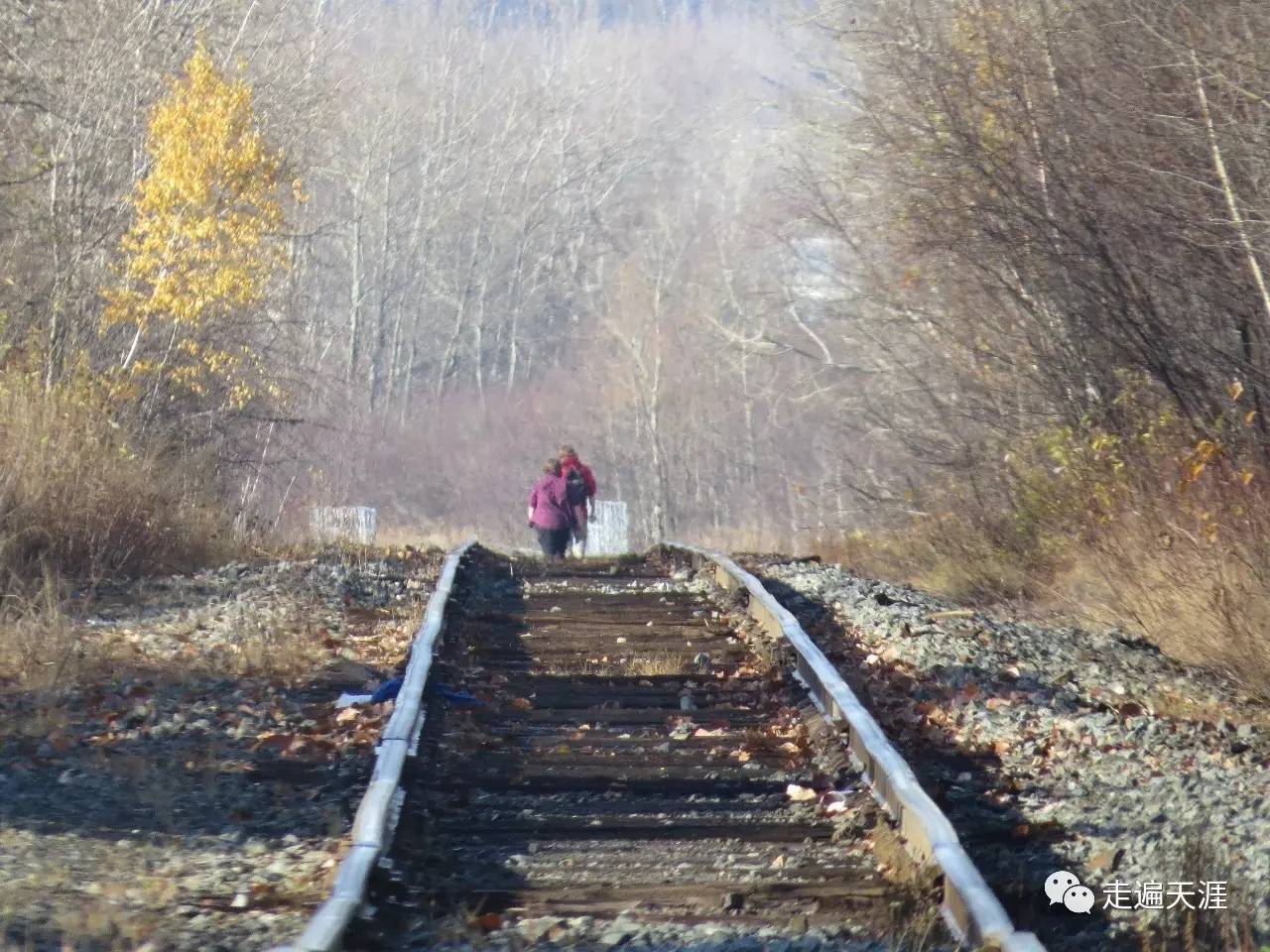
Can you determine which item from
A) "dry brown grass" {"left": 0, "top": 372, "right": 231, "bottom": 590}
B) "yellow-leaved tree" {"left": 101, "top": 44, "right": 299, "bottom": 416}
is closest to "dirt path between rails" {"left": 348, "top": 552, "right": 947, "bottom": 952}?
"dry brown grass" {"left": 0, "top": 372, "right": 231, "bottom": 590}

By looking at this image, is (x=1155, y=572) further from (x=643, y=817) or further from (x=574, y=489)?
(x=574, y=489)

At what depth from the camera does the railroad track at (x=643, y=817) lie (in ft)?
17.1

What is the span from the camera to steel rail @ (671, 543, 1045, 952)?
4.78m

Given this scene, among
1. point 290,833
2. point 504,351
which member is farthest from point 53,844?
point 504,351

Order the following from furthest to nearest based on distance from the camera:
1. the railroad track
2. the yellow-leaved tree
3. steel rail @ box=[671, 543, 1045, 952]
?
the yellow-leaved tree < the railroad track < steel rail @ box=[671, 543, 1045, 952]

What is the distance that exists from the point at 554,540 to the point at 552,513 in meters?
0.40

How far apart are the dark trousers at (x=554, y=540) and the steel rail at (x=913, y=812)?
11097 mm

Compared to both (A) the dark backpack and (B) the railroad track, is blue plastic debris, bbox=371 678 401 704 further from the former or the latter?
(A) the dark backpack

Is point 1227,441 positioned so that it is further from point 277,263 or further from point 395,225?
point 395,225

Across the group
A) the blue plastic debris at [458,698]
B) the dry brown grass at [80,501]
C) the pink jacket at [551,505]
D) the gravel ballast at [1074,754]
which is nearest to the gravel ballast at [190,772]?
the blue plastic debris at [458,698]

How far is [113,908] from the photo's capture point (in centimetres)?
537

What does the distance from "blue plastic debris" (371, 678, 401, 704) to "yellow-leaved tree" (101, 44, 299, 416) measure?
1109 cm

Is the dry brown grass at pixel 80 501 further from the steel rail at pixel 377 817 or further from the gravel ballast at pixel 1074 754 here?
the gravel ballast at pixel 1074 754

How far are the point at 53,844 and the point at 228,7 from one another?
904 inches
